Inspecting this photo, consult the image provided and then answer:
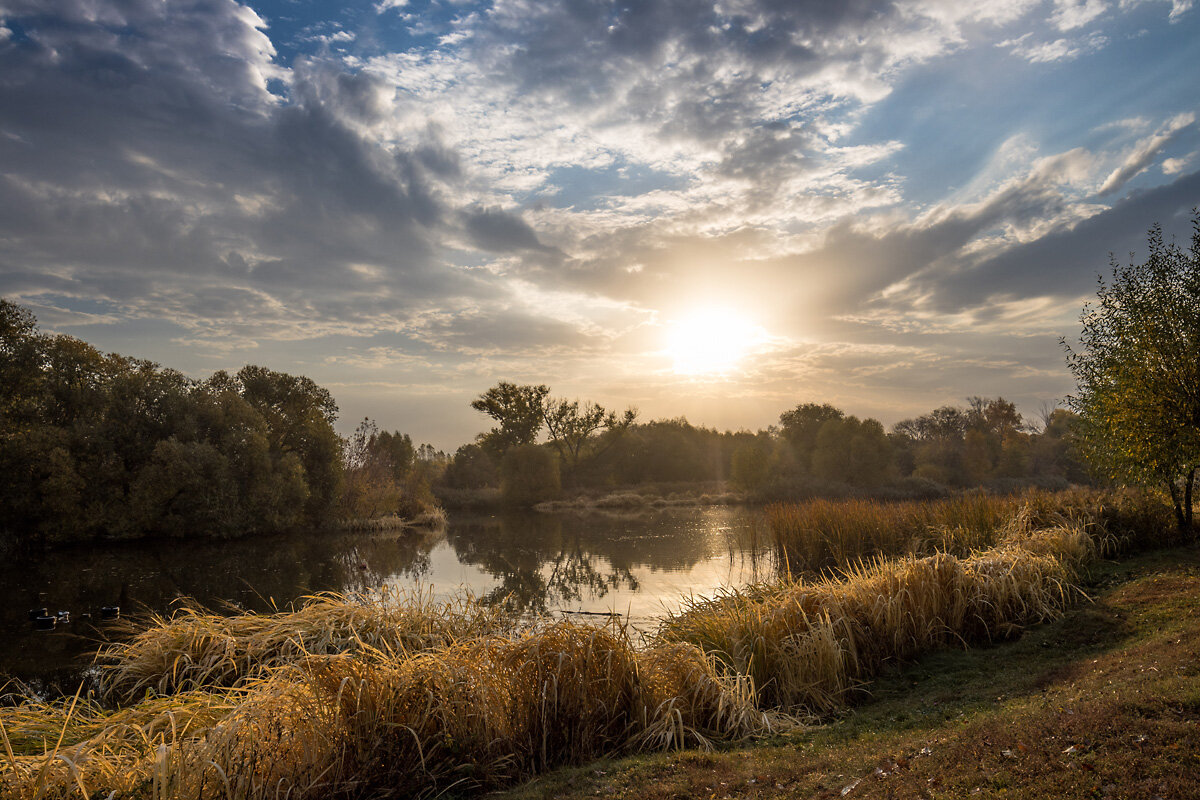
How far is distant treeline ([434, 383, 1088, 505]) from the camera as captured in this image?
1471 inches

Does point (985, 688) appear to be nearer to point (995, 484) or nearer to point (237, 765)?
point (237, 765)

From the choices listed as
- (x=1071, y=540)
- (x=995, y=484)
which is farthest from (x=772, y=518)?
(x=995, y=484)

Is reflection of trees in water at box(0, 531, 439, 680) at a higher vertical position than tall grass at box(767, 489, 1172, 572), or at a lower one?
lower

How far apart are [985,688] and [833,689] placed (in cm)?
119

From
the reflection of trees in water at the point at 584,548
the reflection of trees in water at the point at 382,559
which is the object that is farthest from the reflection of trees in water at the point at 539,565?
the reflection of trees in water at the point at 382,559

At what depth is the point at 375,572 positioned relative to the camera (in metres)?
15.6

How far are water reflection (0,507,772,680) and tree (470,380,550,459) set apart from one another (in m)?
26.0

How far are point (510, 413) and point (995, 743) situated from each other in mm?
48501

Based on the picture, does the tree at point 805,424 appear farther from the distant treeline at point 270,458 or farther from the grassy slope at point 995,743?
the grassy slope at point 995,743

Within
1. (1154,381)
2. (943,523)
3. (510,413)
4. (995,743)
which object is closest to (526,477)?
(510,413)

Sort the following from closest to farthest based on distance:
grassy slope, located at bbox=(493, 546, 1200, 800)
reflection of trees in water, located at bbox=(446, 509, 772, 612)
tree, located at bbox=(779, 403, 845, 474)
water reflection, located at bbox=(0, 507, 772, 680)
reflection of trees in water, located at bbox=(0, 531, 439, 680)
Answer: grassy slope, located at bbox=(493, 546, 1200, 800)
reflection of trees in water, located at bbox=(0, 531, 439, 680)
water reflection, located at bbox=(0, 507, 772, 680)
reflection of trees in water, located at bbox=(446, 509, 772, 612)
tree, located at bbox=(779, 403, 845, 474)

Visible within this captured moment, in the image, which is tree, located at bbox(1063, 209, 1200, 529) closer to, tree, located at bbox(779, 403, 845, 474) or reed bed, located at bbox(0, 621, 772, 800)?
reed bed, located at bbox(0, 621, 772, 800)

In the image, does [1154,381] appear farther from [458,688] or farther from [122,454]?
[122,454]

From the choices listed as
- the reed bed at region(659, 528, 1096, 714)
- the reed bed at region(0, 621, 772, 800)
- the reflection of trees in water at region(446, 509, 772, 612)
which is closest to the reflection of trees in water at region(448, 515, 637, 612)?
the reflection of trees in water at region(446, 509, 772, 612)
